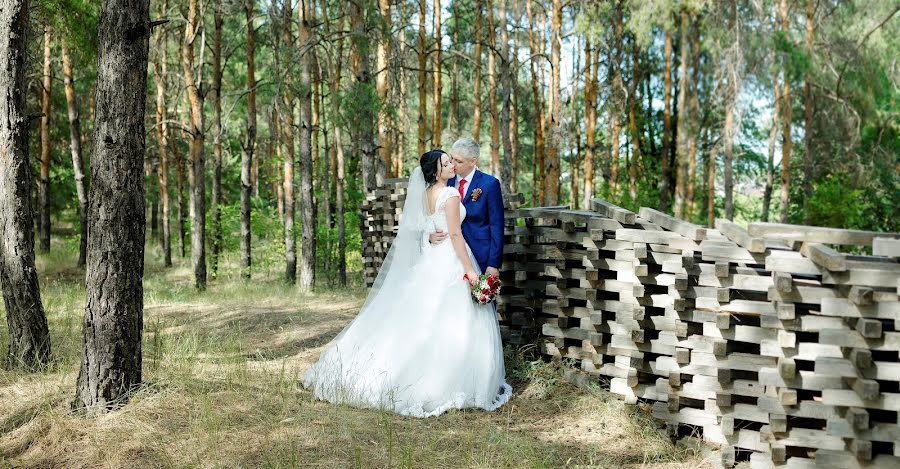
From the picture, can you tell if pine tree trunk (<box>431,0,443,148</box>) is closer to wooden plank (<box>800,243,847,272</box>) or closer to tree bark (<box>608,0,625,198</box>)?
tree bark (<box>608,0,625,198</box>)

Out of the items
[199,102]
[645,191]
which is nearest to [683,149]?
[645,191]

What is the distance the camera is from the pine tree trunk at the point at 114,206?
5488 millimetres

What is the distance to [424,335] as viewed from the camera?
250 inches

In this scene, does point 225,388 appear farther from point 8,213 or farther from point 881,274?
point 881,274

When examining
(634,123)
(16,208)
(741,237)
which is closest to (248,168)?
(16,208)

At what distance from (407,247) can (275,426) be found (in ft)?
7.22

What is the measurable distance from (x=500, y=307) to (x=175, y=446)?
3.66 metres

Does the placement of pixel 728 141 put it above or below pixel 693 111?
below

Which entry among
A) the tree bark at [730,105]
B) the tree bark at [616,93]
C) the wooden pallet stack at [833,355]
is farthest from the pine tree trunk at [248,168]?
the wooden pallet stack at [833,355]

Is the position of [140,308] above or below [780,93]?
below

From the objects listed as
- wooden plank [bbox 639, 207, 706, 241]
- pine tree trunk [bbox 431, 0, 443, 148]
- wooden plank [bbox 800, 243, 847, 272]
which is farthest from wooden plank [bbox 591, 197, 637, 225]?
pine tree trunk [bbox 431, 0, 443, 148]

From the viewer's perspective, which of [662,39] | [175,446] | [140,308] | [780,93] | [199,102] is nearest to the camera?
[175,446]

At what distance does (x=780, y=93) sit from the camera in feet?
71.1

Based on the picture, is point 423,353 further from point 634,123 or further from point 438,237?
point 634,123
